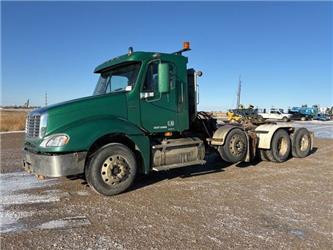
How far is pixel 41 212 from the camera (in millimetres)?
5434

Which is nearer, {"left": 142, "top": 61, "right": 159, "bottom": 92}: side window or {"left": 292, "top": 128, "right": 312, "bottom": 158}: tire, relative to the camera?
{"left": 142, "top": 61, "right": 159, "bottom": 92}: side window

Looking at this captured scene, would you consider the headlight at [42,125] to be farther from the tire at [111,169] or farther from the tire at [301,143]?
the tire at [301,143]

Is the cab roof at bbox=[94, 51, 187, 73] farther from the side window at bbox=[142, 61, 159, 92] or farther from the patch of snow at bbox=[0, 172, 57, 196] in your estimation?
the patch of snow at bbox=[0, 172, 57, 196]

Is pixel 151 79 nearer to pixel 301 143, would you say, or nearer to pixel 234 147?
pixel 234 147

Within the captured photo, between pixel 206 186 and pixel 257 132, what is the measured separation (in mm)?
3822

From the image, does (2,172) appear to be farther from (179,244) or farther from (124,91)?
(179,244)

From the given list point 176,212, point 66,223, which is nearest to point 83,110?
point 66,223

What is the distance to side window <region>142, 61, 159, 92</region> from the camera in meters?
7.02

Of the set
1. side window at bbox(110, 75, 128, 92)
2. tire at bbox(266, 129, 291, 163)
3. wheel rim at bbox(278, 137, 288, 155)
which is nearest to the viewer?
side window at bbox(110, 75, 128, 92)

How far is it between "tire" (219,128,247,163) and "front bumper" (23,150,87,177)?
13.1 feet

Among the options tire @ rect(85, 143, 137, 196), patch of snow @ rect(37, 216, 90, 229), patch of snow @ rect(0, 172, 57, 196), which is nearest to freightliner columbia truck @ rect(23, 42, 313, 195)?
tire @ rect(85, 143, 137, 196)

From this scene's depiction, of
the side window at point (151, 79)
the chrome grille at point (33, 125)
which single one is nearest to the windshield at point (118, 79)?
the side window at point (151, 79)

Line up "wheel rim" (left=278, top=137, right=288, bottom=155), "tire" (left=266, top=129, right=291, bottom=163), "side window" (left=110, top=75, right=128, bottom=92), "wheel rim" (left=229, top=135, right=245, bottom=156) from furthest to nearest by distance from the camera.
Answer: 1. "wheel rim" (left=278, top=137, right=288, bottom=155)
2. "tire" (left=266, top=129, right=291, bottom=163)
3. "wheel rim" (left=229, top=135, right=245, bottom=156)
4. "side window" (left=110, top=75, right=128, bottom=92)

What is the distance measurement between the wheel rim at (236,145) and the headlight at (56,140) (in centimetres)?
456
